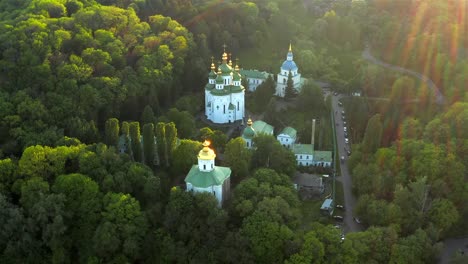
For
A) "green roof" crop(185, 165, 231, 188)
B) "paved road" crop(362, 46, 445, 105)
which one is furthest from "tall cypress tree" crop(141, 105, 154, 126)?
"paved road" crop(362, 46, 445, 105)

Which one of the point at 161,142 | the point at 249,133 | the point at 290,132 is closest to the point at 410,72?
the point at 290,132

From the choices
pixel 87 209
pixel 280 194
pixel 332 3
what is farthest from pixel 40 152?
pixel 332 3

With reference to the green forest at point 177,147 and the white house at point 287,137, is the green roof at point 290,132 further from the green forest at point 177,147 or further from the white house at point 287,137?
the green forest at point 177,147

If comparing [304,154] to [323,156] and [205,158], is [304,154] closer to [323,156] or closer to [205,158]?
[323,156]

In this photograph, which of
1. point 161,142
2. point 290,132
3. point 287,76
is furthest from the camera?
point 287,76

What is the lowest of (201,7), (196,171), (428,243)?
(428,243)

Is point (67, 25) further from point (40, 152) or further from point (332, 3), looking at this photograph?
point (332, 3)

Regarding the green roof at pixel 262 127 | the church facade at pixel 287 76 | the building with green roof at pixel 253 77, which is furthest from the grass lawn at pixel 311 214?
the building with green roof at pixel 253 77
